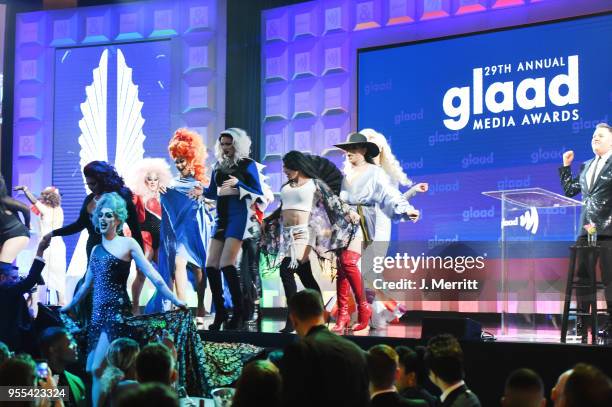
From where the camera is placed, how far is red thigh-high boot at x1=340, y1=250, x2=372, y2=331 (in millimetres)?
7615

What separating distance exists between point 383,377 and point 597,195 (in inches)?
168

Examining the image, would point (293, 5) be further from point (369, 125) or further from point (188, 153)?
point (188, 153)

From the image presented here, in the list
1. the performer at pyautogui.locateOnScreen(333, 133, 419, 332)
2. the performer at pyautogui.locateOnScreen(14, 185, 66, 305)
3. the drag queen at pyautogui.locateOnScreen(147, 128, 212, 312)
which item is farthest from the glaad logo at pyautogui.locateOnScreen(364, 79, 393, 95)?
the performer at pyautogui.locateOnScreen(14, 185, 66, 305)

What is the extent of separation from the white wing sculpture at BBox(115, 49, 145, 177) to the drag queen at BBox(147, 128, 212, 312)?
6.11 feet

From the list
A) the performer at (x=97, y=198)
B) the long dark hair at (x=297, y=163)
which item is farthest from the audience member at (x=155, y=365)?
the performer at (x=97, y=198)

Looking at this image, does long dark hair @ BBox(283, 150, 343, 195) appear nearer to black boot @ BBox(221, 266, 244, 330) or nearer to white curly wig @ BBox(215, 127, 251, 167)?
white curly wig @ BBox(215, 127, 251, 167)

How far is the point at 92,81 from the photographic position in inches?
443

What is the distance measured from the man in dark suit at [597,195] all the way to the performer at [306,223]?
2.05m

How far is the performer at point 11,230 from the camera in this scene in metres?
10.1

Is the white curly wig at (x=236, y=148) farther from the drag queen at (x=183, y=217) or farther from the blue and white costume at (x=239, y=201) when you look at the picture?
the drag queen at (x=183, y=217)

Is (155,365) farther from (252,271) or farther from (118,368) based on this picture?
(252,271)

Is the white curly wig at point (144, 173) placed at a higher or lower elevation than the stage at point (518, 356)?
higher

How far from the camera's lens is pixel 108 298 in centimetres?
691

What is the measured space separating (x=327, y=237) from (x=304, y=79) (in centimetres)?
325
